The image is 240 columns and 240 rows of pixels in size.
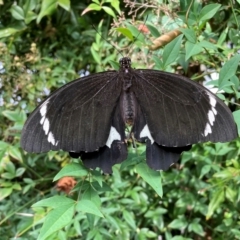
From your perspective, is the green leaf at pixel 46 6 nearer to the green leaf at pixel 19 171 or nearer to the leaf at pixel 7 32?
the leaf at pixel 7 32

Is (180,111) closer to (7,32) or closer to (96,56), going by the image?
(96,56)

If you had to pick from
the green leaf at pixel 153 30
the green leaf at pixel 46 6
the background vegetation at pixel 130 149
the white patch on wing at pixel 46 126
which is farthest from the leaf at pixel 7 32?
the white patch on wing at pixel 46 126

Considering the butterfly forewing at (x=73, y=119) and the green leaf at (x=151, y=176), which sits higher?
the butterfly forewing at (x=73, y=119)

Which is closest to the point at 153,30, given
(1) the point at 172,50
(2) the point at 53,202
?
(1) the point at 172,50

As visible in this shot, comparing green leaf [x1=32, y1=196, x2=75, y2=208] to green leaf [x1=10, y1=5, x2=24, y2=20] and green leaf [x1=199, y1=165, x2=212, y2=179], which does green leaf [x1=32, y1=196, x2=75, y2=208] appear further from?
green leaf [x1=10, y1=5, x2=24, y2=20]

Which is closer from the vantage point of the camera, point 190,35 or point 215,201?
point 190,35

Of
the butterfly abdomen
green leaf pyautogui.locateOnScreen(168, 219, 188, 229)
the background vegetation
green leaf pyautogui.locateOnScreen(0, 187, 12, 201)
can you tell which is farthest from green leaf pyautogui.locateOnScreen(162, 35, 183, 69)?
green leaf pyautogui.locateOnScreen(0, 187, 12, 201)

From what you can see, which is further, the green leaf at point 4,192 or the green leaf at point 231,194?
the green leaf at point 4,192
